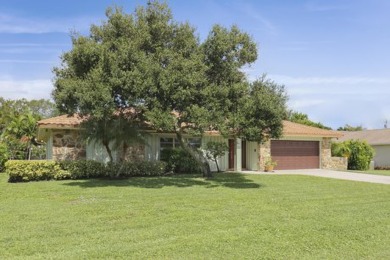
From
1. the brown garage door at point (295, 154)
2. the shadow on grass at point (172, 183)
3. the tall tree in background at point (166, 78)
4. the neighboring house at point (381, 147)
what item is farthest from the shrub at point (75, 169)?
the neighboring house at point (381, 147)

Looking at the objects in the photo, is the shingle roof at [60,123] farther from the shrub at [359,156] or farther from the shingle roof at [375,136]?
the shingle roof at [375,136]

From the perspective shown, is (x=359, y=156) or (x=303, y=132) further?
(x=359, y=156)

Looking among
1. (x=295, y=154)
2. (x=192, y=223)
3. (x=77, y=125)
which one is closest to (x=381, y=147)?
(x=295, y=154)

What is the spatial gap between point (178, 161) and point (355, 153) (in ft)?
47.9

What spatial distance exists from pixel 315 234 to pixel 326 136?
20051 millimetres

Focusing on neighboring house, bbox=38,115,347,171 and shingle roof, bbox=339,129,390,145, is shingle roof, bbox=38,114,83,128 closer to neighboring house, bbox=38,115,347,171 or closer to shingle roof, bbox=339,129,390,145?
neighboring house, bbox=38,115,347,171

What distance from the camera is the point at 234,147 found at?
79.3ft

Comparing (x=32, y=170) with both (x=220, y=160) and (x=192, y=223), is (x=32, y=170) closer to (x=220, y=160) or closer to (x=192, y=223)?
(x=220, y=160)

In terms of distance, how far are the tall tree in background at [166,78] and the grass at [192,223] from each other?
285cm

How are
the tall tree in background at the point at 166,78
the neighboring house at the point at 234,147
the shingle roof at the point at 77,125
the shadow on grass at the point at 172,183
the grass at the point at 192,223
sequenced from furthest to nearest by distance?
the neighboring house at the point at 234,147, the shingle roof at the point at 77,125, the shadow on grass at the point at 172,183, the tall tree in background at the point at 166,78, the grass at the point at 192,223

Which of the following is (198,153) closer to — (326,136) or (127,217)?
(127,217)

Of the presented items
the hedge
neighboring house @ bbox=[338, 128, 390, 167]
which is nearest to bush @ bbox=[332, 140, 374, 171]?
neighboring house @ bbox=[338, 128, 390, 167]

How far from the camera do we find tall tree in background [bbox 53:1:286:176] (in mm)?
14188

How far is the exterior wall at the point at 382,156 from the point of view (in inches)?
1351
